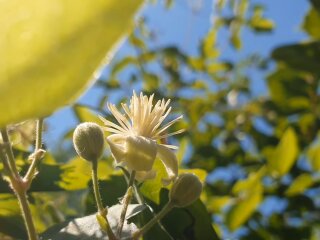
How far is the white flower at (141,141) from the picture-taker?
66cm

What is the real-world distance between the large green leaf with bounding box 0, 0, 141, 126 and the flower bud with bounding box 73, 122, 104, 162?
1.67ft

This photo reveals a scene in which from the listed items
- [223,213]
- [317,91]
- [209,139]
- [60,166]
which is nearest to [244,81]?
[209,139]

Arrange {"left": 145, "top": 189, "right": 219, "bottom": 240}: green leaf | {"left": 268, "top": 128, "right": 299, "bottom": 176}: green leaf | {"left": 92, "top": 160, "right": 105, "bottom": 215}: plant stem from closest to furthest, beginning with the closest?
{"left": 92, "top": 160, "right": 105, "bottom": 215}: plant stem
{"left": 145, "top": 189, "right": 219, "bottom": 240}: green leaf
{"left": 268, "top": 128, "right": 299, "bottom": 176}: green leaf

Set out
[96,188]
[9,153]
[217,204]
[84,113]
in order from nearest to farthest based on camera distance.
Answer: [9,153]
[96,188]
[84,113]
[217,204]

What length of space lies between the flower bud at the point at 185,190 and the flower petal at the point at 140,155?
0.06 meters

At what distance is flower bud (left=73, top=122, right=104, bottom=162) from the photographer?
70 cm

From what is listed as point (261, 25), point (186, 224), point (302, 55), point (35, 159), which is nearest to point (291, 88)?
point (302, 55)

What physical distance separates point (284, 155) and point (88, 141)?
1497 mm

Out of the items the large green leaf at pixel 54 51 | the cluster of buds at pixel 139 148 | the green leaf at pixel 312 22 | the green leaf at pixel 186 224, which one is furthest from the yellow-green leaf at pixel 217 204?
the large green leaf at pixel 54 51

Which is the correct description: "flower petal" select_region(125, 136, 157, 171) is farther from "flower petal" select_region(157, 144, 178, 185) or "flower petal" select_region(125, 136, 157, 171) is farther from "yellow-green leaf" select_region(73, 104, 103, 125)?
"yellow-green leaf" select_region(73, 104, 103, 125)

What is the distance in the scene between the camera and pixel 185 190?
0.68 metres

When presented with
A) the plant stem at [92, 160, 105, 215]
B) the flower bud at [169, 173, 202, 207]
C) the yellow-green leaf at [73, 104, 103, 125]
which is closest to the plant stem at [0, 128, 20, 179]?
the plant stem at [92, 160, 105, 215]

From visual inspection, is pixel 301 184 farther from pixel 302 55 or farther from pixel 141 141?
pixel 141 141

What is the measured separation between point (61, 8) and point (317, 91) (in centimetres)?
249
